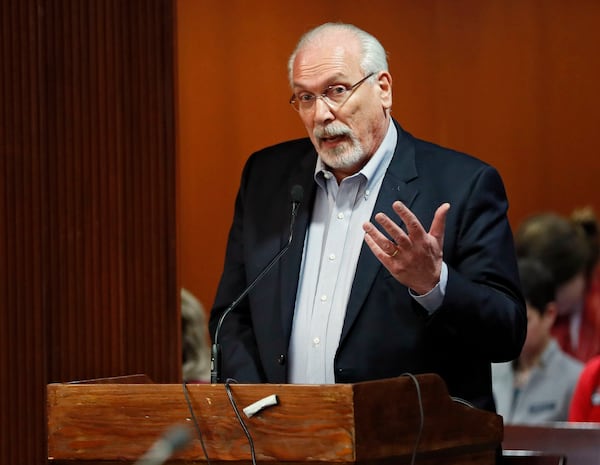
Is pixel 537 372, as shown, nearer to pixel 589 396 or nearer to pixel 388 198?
pixel 589 396

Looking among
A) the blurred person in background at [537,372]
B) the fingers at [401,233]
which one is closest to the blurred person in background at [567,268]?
the blurred person in background at [537,372]

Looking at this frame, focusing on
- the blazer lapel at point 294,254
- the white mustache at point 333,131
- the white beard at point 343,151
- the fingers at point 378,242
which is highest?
the white mustache at point 333,131

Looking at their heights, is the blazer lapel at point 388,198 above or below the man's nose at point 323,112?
below

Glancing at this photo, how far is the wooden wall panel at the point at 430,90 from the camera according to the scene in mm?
5488

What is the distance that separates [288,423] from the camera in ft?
6.03

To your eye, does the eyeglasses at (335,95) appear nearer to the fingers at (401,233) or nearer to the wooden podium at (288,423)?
the fingers at (401,233)

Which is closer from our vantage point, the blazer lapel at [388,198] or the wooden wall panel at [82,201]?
the blazer lapel at [388,198]

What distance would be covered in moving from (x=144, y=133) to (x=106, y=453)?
104cm

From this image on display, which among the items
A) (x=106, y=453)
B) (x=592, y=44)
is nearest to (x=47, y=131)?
(x=106, y=453)

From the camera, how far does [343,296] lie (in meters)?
2.31

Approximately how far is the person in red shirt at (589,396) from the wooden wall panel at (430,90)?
196 cm

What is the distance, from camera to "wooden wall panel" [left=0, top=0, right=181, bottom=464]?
2715mm

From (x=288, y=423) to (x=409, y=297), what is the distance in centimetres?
50

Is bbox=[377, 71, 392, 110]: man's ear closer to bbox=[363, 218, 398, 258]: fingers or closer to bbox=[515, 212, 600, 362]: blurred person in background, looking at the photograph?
bbox=[363, 218, 398, 258]: fingers
